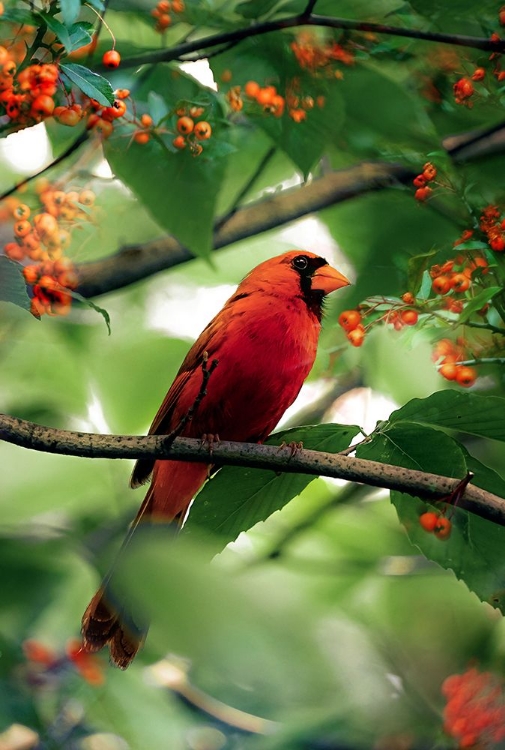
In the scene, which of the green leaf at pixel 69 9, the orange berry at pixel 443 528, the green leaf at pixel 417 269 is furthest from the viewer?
the green leaf at pixel 417 269

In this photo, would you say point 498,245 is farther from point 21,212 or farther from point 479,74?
point 21,212

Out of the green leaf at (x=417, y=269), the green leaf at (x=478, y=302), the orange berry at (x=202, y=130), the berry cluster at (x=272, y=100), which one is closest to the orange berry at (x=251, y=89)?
the berry cluster at (x=272, y=100)

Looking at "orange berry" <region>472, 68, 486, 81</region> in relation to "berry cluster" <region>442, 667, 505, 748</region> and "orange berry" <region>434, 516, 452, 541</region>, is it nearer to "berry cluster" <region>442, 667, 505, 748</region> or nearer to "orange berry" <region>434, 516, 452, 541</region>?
"orange berry" <region>434, 516, 452, 541</region>

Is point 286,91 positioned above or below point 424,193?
above

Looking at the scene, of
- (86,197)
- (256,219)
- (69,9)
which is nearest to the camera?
(69,9)

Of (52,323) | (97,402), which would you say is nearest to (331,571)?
(97,402)

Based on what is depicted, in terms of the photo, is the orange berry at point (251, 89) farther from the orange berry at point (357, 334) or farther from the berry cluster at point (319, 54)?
the orange berry at point (357, 334)

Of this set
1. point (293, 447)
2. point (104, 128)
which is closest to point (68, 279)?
point (104, 128)

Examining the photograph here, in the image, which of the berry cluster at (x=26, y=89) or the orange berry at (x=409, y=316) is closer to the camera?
the berry cluster at (x=26, y=89)

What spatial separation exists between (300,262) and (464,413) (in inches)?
16.0

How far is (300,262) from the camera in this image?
4.09 ft

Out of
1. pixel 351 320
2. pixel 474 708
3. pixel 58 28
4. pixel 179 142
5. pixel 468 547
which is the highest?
pixel 58 28

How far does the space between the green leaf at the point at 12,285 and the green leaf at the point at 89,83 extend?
0.19 m

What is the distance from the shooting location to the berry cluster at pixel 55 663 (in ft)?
3.70
